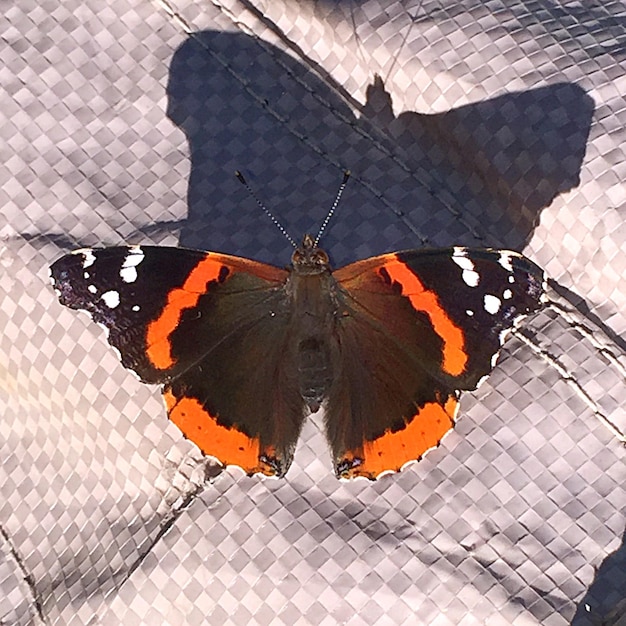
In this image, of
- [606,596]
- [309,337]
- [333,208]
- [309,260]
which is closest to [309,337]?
[309,337]

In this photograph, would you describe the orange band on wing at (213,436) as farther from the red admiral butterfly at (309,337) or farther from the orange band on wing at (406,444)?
the orange band on wing at (406,444)

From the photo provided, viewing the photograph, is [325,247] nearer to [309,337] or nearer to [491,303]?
[309,337]

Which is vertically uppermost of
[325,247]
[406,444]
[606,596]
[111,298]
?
[111,298]

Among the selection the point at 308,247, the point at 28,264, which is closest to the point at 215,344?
the point at 308,247

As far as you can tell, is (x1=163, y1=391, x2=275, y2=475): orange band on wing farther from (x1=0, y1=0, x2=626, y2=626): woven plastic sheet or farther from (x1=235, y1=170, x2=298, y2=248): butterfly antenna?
(x1=235, y1=170, x2=298, y2=248): butterfly antenna

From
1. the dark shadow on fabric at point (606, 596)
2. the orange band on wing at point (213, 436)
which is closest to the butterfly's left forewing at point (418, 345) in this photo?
the orange band on wing at point (213, 436)
